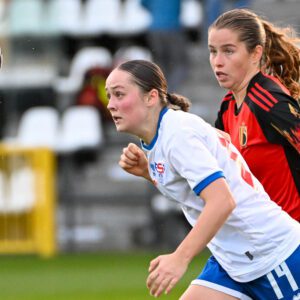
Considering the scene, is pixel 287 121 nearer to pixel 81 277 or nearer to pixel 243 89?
pixel 243 89

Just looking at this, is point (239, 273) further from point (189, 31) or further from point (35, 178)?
point (189, 31)

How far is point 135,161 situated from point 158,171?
0.53 m

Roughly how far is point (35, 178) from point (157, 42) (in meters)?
2.27

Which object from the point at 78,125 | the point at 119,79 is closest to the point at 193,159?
the point at 119,79

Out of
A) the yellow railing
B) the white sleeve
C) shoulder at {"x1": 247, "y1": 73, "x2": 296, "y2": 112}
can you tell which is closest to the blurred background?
the yellow railing

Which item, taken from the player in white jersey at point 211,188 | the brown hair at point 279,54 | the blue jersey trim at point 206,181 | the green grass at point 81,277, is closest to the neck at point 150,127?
the player in white jersey at point 211,188

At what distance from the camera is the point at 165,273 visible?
438cm

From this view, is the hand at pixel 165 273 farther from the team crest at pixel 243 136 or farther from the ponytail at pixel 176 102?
the team crest at pixel 243 136

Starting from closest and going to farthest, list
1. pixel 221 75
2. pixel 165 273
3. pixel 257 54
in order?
1. pixel 165 273
2. pixel 221 75
3. pixel 257 54

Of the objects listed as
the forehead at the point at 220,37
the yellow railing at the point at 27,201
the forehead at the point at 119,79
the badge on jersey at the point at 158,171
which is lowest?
the yellow railing at the point at 27,201

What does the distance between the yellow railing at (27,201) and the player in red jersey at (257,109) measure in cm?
825

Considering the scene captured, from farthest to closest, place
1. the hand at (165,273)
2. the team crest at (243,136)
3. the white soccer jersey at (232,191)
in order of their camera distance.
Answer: the team crest at (243,136) < the white soccer jersey at (232,191) < the hand at (165,273)

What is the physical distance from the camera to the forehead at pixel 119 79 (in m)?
4.84

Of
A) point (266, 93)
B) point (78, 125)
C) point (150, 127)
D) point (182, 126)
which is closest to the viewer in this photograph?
point (182, 126)
